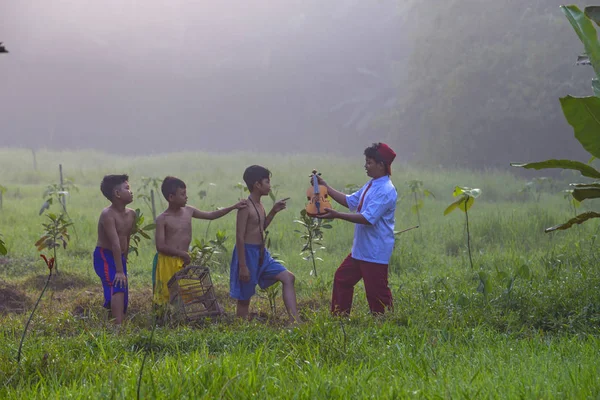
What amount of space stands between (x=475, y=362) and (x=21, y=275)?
19.7 feet

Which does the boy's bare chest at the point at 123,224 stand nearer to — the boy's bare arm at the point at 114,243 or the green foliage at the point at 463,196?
the boy's bare arm at the point at 114,243

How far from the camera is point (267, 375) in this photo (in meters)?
3.37

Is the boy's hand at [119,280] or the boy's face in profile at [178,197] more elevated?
the boy's face in profile at [178,197]

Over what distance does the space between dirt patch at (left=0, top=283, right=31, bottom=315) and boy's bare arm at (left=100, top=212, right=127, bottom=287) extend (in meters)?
1.17

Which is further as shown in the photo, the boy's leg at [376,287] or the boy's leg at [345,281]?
the boy's leg at [345,281]

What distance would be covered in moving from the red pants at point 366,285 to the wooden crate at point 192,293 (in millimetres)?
962

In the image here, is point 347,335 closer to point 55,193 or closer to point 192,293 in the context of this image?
point 192,293

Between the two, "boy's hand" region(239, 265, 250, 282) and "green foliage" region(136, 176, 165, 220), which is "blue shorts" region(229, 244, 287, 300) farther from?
"green foliage" region(136, 176, 165, 220)

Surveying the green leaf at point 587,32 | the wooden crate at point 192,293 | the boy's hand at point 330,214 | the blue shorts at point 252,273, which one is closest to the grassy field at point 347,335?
the wooden crate at point 192,293

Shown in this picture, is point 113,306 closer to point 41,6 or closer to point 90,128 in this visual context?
point 90,128

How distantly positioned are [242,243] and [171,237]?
603 mm

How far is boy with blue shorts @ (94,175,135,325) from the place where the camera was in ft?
17.9

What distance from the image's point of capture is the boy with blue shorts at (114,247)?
546cm

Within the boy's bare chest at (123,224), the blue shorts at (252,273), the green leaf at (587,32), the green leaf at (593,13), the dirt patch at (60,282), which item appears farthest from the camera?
the dirt patch at (60,282)
